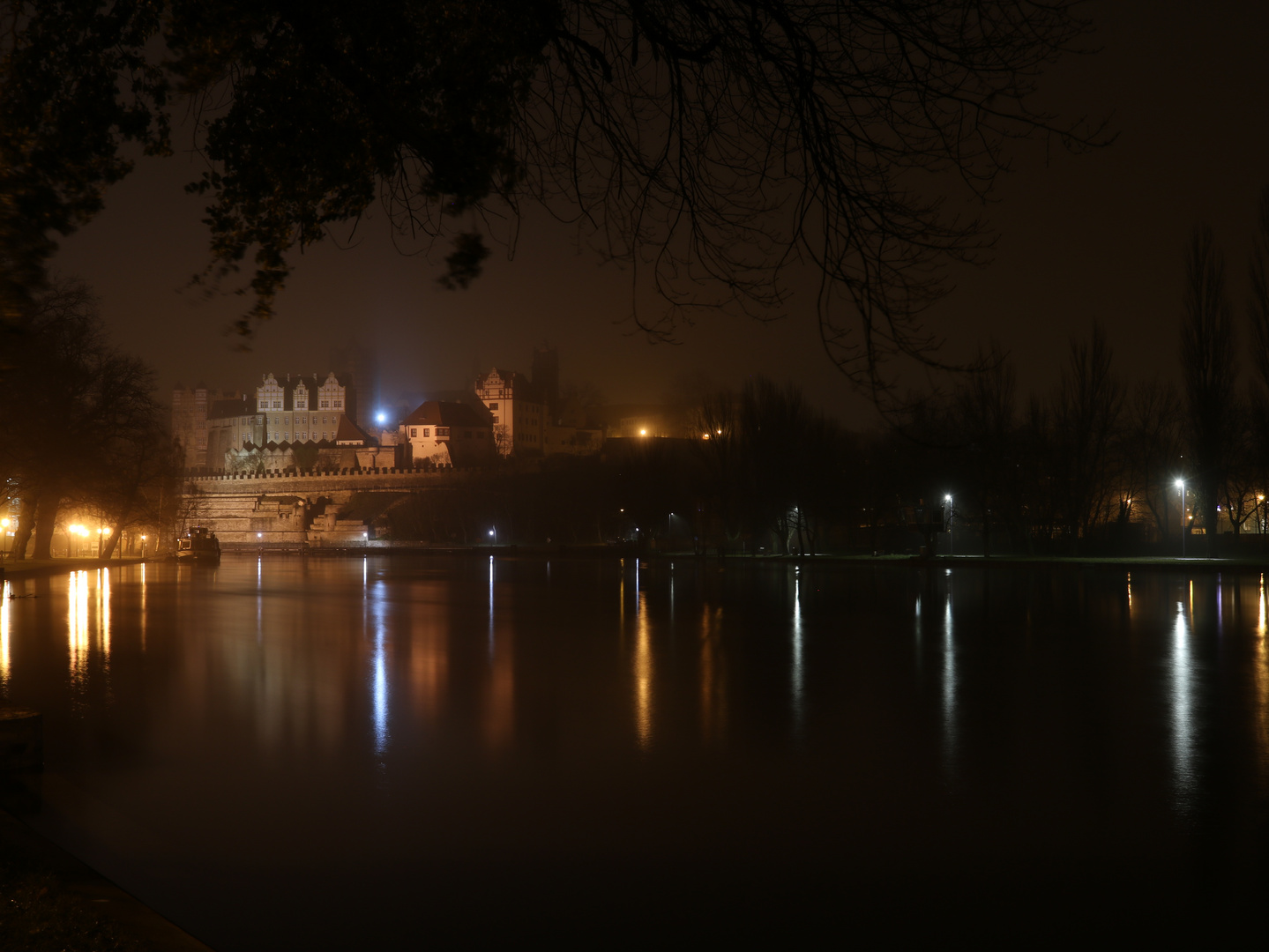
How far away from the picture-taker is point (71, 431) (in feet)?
149

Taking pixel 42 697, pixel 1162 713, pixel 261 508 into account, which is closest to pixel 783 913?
pixel 1162 713

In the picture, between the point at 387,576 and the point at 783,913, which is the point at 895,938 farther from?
the point at 387,576

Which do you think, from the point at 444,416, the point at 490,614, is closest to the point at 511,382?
the point at 444,416

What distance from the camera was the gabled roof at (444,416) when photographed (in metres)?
151

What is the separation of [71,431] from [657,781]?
44.4 metres

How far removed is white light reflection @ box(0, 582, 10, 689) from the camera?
43.5 feet

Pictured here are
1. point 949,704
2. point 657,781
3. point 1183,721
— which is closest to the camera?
point 657,781

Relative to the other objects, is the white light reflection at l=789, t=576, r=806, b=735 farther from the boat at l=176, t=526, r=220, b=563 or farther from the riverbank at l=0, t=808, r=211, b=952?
the boat at l=176, t=526, r=220, b=563

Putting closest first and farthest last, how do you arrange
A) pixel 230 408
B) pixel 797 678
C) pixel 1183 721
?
1. pixel 1183 721
2. pixel 797 678
3. pixel 230 408

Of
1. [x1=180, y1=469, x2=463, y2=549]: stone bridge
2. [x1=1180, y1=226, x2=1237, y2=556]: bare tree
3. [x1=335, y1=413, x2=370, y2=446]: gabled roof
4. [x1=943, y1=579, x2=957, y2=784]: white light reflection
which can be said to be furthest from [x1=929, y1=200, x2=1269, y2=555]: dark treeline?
[x1=335, y1=413, x2=370, y2=446]: gabled roof

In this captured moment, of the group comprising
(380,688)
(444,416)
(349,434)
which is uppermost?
(444,416)

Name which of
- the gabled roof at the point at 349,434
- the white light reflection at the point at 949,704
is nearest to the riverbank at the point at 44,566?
the white light reflection at the point at 949,704

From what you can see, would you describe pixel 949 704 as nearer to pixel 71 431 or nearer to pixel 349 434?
Result: pixel 71 431

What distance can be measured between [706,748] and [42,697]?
747 centimetres
